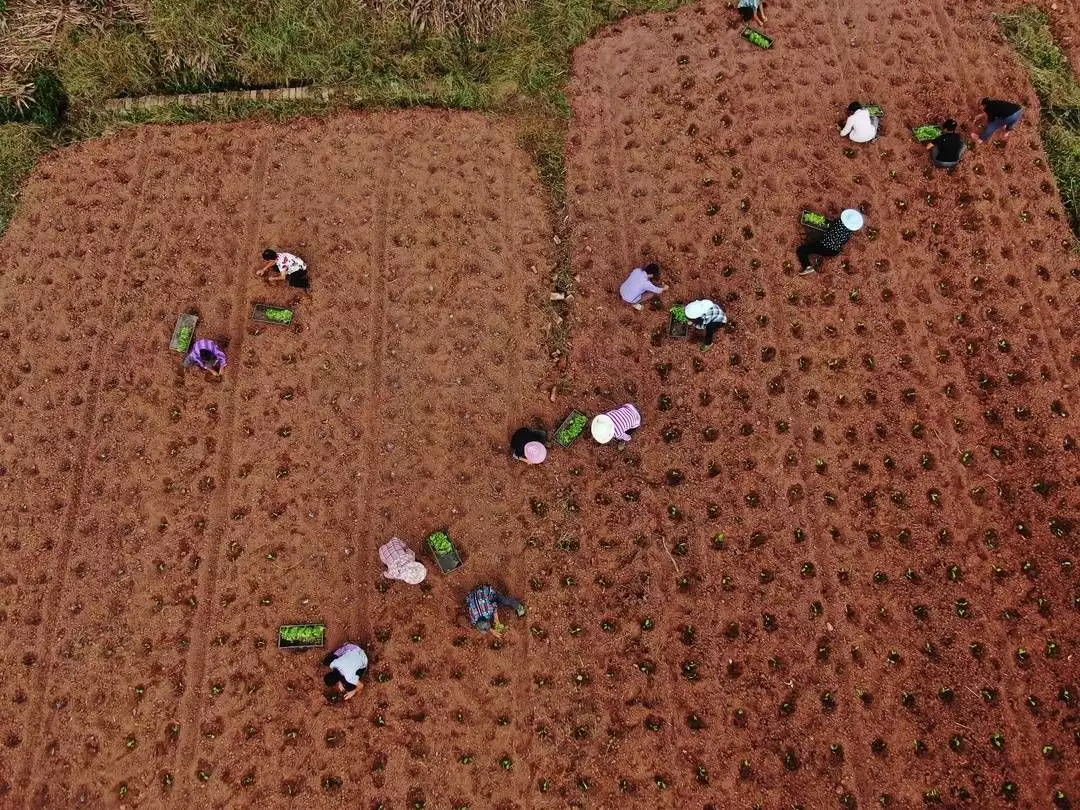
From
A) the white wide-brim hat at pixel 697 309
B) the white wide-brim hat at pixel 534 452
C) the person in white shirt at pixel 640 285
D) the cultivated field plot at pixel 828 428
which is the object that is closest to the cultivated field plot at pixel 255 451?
the white wide-brim hat at pixel 534 452

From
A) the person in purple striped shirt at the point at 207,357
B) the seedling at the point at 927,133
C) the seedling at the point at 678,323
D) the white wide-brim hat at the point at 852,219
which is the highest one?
the seedling at the point at 927,133

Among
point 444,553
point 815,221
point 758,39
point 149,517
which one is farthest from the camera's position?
point 758,39

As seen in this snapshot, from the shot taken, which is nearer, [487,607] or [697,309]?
[487,607]

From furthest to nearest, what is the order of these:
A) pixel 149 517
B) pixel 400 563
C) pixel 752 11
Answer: pixel 752 11
pixel 149 517
pixel 400 563

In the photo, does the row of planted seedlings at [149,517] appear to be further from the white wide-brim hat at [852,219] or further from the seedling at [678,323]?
the white wide-brim hat at [852,219]

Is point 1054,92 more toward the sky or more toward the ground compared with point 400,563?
more toward the sky

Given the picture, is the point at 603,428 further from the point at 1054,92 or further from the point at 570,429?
the point at 1054,92

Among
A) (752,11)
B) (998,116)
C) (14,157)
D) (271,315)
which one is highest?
(752,11)

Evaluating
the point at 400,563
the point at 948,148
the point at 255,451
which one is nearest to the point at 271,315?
the point at 255,451
